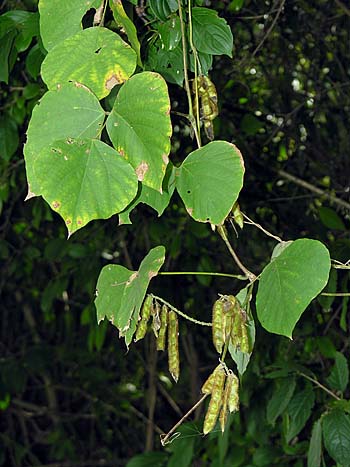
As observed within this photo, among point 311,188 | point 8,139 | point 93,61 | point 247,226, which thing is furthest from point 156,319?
point 247,226

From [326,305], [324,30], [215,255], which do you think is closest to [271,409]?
[326,305]

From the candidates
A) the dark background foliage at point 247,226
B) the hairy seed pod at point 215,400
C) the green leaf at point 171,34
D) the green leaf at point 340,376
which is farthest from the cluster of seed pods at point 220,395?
the green leaf at point 340,376

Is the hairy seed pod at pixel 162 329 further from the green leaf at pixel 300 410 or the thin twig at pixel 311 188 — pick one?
the thin twig at pixel 311 188

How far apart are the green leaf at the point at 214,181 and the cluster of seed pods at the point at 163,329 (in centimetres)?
10

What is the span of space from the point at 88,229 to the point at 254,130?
1.65ft

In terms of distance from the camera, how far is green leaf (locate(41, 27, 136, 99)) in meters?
0.62

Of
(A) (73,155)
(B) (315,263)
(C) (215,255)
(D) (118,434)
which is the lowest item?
(D) (118,434)

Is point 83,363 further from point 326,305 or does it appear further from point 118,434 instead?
point 326,305

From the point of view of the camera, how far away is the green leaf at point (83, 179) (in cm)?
58

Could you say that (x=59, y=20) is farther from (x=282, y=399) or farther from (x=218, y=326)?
(x=282, y=399)

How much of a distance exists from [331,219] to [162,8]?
705 mm

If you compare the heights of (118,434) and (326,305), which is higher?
(326,305)

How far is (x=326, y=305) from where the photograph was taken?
1.16 meters

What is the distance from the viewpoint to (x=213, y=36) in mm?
817
